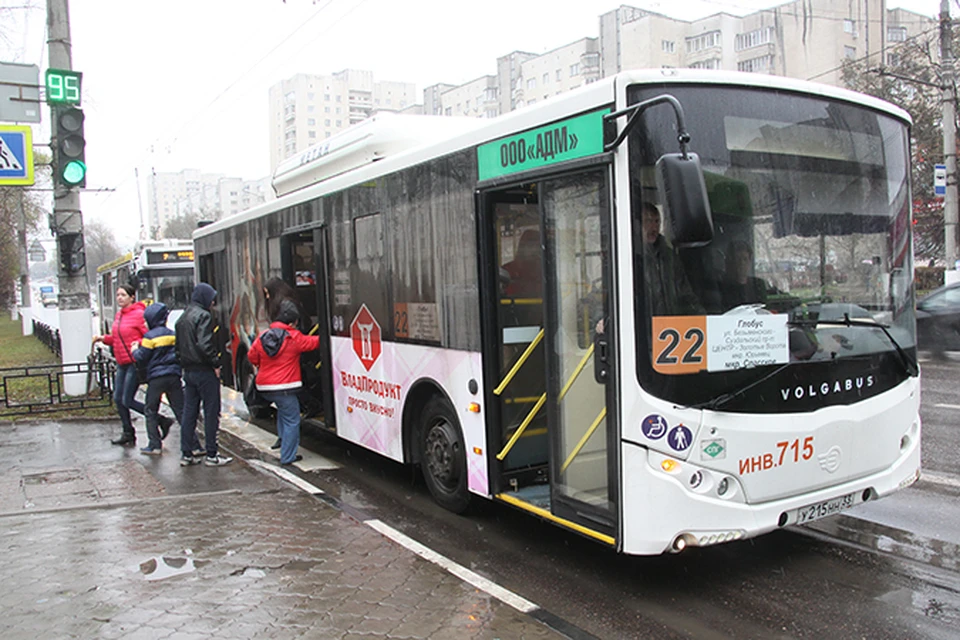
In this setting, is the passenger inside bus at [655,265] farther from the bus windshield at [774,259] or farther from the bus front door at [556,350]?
the bus front door at [556,350]

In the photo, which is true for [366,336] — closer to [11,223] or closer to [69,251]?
[69,251]

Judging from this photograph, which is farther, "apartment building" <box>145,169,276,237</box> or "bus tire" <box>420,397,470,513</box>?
"apartment building" <box>145,169,276,237</box>

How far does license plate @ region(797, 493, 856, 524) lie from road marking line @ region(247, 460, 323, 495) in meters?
4.15

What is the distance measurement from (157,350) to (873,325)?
6.89 metres

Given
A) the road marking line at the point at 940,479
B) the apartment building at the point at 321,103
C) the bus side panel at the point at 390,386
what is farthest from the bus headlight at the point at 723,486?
the apartment building at the point at 321,103

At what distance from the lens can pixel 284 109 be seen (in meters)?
61.6

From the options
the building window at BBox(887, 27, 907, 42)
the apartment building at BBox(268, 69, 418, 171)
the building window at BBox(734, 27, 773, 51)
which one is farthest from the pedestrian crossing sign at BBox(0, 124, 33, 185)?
the building window at BBox(887, 27, 907, 42)

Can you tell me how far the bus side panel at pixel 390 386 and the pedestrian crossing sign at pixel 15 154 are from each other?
18.6 feet

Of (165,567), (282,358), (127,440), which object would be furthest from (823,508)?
(127,440)

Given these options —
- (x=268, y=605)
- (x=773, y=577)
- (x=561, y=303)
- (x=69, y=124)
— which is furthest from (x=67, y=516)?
(x=69, y=124)

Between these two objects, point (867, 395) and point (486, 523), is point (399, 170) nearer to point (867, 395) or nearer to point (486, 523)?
point (486, 523)

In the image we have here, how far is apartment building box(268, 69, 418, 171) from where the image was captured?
61.1 m

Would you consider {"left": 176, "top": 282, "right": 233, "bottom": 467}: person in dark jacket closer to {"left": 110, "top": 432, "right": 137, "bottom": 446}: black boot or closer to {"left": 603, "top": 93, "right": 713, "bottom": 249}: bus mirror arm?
{"left": 110, "top": 432, "right": 137, "bottom": 446}: black boot

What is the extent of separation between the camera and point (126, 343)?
8.99 m
